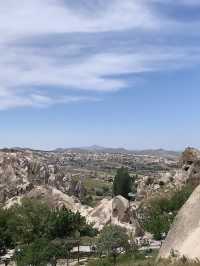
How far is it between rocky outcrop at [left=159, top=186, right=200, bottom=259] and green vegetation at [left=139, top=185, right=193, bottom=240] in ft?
215

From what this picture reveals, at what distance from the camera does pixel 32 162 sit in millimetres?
180000

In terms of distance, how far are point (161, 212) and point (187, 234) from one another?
91.5 m

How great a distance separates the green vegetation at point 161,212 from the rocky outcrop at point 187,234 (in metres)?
65.7

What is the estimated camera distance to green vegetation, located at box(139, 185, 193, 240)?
87188 mm

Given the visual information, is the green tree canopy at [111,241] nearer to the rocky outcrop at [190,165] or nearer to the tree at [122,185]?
the rocky outcrop at [190,165]

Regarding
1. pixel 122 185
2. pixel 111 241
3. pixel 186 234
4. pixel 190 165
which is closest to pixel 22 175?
pixel 122 185

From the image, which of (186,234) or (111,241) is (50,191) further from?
(186,234)

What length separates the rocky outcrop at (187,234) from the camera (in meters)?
18.4

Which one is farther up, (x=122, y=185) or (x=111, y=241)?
(x=122, y=185)

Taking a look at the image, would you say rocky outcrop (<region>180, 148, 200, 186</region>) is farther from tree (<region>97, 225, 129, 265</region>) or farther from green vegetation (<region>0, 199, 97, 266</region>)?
tree (<region>97, 225, 129, 265</region>)

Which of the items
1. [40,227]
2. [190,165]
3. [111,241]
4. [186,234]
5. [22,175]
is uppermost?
[186,234]

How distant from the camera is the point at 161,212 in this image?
10912 cm

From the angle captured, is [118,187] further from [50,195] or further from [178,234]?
[178,234]

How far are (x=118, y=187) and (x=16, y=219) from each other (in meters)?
88.5
